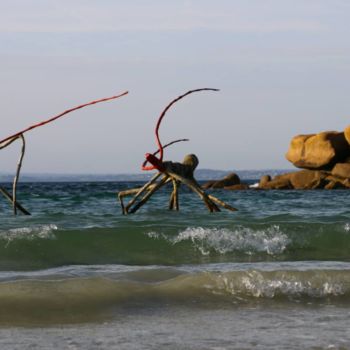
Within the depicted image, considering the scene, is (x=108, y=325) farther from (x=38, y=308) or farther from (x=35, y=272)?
(x=35, y=272)

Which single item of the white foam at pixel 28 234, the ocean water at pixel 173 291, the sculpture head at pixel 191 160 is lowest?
the ocean water at pixel 173 291

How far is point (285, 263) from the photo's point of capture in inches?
458

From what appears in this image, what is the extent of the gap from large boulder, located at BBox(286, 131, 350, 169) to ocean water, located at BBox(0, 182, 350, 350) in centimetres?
3798

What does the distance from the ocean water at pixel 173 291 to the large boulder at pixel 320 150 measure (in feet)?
125

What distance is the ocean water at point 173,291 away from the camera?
21.3ft

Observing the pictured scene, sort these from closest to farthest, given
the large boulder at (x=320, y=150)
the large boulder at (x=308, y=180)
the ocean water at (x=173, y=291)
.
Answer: the ocean water at (x=173, y=291) → the large boulder at (x=320, y=150) → the large boulder at (x=308, y=180)

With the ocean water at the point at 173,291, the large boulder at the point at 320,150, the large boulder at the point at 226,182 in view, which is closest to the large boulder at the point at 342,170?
the large boulder at the point at 320,150

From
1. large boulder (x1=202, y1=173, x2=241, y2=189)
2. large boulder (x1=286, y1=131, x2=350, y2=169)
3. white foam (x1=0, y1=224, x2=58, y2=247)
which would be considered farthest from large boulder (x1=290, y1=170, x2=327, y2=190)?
white foam (x1=0, y1=224, x2=58, y2=247)

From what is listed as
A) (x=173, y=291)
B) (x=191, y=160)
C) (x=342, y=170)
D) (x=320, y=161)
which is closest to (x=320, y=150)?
(x=320, y=161)

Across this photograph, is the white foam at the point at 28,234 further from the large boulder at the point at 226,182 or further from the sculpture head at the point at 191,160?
the large boulder at the point at 226,182

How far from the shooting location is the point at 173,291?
27.5ft

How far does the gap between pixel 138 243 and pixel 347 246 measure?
3325 millimetres

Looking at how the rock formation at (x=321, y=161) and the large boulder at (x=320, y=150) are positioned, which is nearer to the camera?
the rock formation at (x=321, y=161)

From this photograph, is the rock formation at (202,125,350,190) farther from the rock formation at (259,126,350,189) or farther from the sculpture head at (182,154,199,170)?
the sculpture head at (182,154,199,170)
